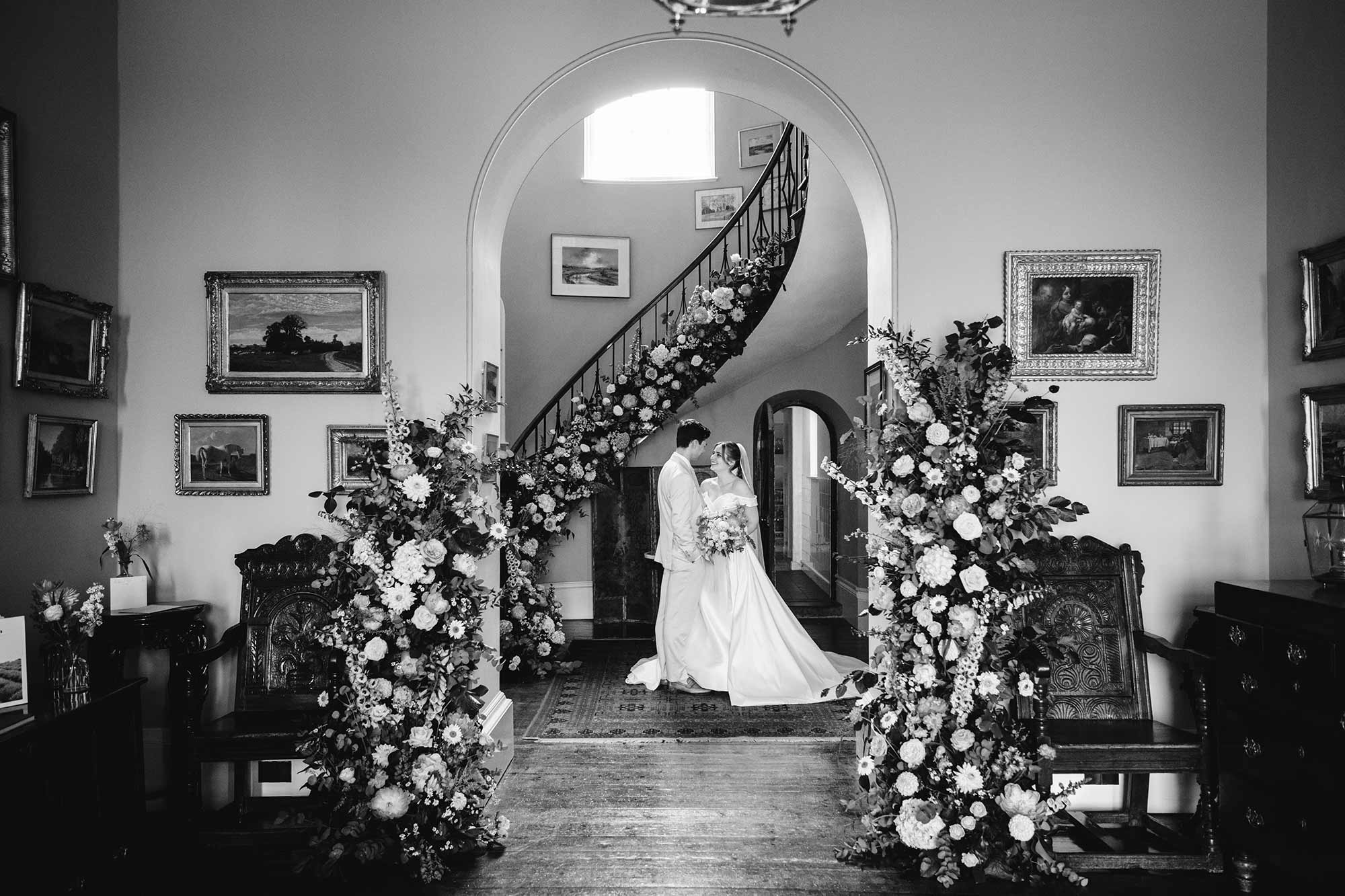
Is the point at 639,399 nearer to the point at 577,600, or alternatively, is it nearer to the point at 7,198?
the point at 577,600

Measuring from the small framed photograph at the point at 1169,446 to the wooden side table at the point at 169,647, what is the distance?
4.43 meters

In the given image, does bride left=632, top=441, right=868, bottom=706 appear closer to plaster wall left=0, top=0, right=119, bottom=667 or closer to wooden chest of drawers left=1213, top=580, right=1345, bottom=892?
wooden chest of drawers left=1213, top=580, right=1345, bottom=892

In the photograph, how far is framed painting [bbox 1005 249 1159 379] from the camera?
12.5ft

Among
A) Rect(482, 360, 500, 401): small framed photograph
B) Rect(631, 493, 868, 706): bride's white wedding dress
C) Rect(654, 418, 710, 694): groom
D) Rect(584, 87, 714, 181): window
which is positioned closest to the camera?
Rect(482, 360, 500, 401): small framed photograph

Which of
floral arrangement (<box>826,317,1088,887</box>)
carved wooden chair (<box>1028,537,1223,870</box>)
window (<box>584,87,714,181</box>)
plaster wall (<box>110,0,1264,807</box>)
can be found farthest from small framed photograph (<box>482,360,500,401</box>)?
window (<box>584,87,714,181</box>)

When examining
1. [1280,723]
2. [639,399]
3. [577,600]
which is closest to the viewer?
[1280,723]

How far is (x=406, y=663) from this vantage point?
3.16 metres

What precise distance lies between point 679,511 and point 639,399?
1463mm

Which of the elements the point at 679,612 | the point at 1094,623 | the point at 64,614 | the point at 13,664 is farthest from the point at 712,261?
the point at 13,664

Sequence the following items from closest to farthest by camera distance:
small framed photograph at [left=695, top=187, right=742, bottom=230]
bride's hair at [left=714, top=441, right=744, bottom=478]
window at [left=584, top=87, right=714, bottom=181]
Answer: bride's hair at [left=714, top=441, right=744, bottom=478] < small framed photograph at [left=695, top=187, right=742, bottom=230] < window at [left=584, top=87, right=714, bottom=181]

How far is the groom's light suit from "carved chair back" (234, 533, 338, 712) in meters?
2.94

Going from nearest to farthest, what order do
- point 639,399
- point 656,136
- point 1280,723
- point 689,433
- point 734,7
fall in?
point 734,7
point 1280,723
point 689,433
point 639,399
point 656,136

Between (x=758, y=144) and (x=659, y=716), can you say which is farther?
(x=758, y=144)

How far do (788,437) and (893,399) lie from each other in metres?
8.77
